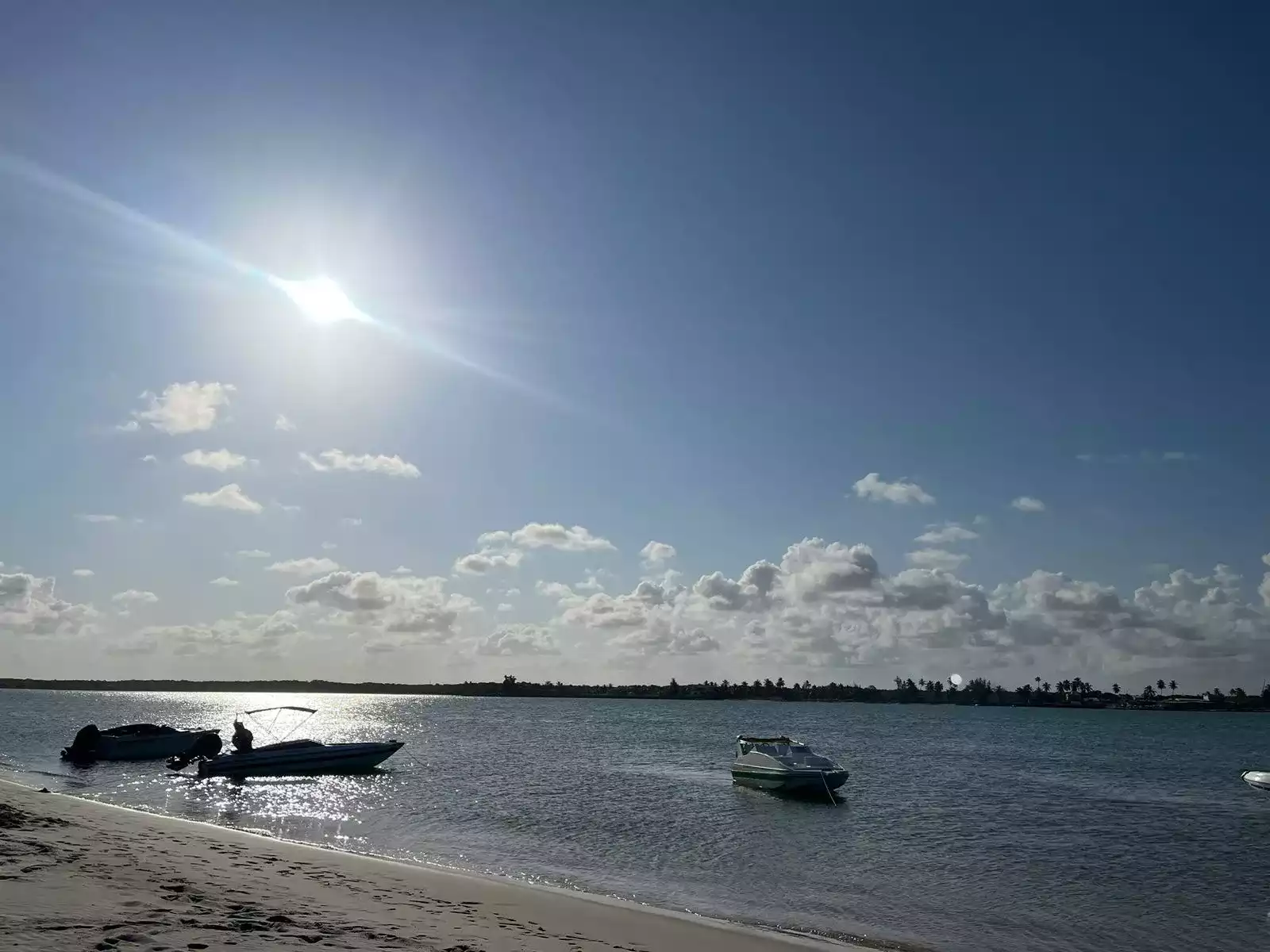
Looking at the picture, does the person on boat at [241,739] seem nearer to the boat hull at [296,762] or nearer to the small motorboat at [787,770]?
the boat hull at [296,762]

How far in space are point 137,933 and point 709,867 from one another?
757 inches

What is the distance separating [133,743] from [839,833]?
5460cm

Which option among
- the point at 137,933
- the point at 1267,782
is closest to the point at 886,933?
the point at 137,933

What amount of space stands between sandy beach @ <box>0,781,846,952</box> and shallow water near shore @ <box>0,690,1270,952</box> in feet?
12.3

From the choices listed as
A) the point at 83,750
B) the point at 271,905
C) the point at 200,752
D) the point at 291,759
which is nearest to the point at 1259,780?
the point at 271,905

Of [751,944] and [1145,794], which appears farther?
[1145,794]

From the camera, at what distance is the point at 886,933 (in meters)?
20.2

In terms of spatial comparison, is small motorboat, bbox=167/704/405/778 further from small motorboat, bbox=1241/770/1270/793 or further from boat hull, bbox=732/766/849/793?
small motorboat, bbox=1241/770/1270/793

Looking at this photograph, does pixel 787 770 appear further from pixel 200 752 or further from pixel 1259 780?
pixel 200 752

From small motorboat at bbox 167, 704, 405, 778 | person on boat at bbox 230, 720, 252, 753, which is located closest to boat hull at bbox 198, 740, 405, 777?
small motorboat at bbox 167, 704, 405, 778

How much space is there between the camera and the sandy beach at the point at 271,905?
1252 cm

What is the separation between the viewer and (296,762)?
180 feet

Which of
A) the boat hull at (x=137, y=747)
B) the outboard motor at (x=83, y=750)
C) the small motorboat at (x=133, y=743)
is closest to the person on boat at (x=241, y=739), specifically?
the small motorboat at (x=133, y=743)

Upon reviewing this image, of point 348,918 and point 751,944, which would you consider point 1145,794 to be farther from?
point 348,918
